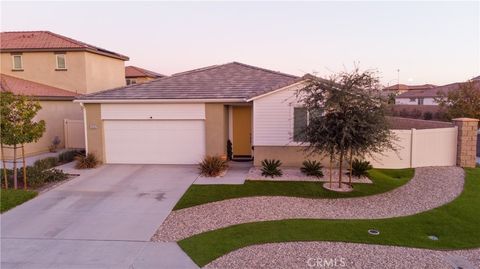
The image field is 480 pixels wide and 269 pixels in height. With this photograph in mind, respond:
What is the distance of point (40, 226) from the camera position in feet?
28.8

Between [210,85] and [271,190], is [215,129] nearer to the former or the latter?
[210,85]

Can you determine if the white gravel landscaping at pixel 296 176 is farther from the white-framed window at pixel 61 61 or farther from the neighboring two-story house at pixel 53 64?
the white-framed window at pixel 61 61

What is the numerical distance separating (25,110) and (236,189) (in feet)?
23.8

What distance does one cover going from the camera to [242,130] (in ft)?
55.9

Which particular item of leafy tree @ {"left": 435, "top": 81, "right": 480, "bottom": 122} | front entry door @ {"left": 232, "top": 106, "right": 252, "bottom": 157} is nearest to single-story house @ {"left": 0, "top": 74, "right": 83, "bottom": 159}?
front entry door @ {"left": 232, "top": 106, "right": 252, "bottom": 157}

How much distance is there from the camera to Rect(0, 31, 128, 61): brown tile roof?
2269 centimetres

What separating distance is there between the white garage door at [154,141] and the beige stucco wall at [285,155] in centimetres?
266

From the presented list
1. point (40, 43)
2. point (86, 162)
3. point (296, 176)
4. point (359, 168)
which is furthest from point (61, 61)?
point (359, 168)

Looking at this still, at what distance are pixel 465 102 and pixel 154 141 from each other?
16787 millimetres

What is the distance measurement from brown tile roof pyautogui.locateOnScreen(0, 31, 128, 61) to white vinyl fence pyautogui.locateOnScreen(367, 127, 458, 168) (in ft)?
61.1

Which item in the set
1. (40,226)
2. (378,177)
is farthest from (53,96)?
(378,177)

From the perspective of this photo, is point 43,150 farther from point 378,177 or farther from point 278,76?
point 378,177

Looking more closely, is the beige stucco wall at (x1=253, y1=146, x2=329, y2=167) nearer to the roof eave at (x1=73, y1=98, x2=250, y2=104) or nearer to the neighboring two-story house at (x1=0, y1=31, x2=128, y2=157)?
the roof eave at (x1=73, y1=98, x2=250, y2=104)
